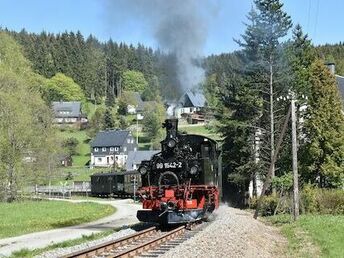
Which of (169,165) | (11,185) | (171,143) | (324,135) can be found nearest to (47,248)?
(169,165)

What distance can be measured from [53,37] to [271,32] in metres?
135

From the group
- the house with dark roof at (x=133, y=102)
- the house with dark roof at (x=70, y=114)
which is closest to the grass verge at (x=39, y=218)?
the house with dark roof at (x=133, y=102)

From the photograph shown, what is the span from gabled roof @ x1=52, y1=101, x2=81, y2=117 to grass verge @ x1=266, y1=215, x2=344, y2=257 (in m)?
111

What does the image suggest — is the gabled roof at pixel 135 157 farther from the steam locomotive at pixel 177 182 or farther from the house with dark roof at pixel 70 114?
the steam locomotive at pixel 177 182

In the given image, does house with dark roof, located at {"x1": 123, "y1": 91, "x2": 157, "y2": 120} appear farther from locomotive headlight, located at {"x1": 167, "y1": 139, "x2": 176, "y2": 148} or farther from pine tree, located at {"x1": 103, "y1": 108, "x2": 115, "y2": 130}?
locomotive headlight, located at {"x1": 167, "y1": 139, "x2": 176, "y2": 148}

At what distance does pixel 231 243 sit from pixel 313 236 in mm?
4652

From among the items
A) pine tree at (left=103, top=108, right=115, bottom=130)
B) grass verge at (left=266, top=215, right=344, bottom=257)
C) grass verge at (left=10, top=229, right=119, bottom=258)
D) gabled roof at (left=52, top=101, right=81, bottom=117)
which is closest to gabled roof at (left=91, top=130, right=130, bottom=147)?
pine tree at (left=103, top=108, right=115, bottom=130)

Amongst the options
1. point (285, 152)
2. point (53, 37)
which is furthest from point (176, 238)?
point (53, 37)

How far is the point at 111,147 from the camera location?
110312mm

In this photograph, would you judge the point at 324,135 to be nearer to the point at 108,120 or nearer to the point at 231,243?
the point at 231,243

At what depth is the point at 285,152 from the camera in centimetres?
3903

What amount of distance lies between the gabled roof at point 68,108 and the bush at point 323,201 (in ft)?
354

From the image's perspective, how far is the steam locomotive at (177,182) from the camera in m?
19.5

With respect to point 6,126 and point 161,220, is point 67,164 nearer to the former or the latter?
point 6,126
